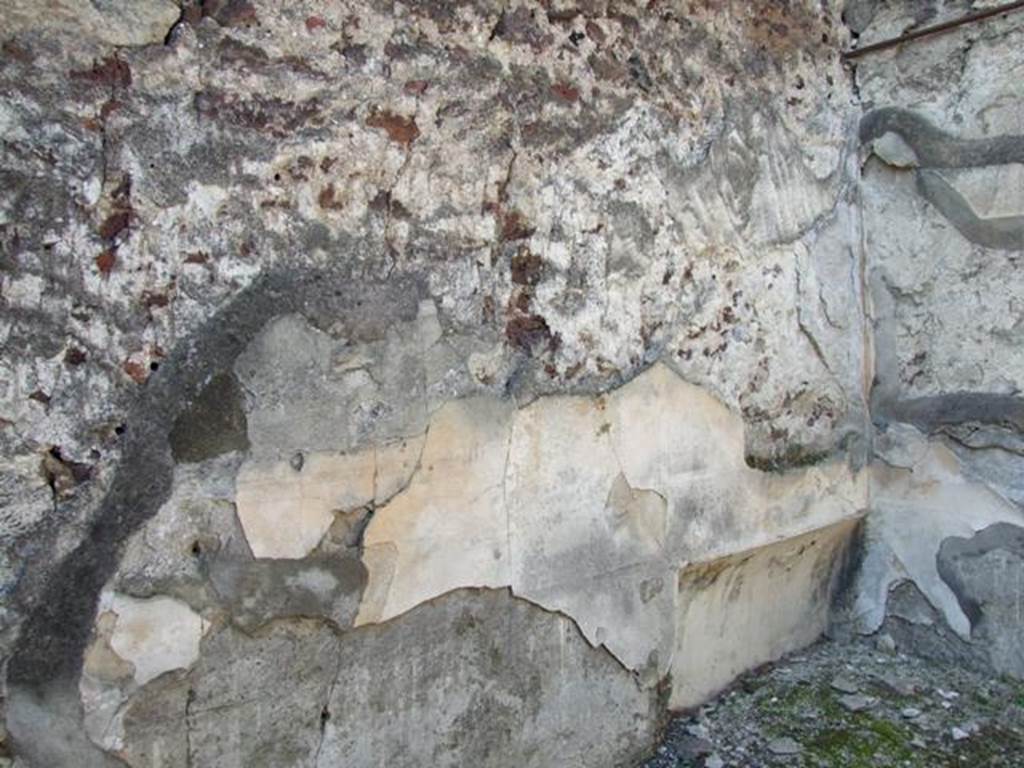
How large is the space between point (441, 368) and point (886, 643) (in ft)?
6.68

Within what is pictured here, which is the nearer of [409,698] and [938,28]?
[409,698]

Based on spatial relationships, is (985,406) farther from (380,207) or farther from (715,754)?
(380,207)

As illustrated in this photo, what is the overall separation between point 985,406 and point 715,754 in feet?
4.55

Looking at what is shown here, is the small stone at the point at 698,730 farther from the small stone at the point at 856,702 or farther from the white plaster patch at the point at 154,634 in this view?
the white plaster patch at the point at 154,634

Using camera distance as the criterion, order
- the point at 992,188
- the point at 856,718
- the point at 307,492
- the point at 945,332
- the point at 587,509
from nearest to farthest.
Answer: the point at 307,492
the point at 587,509
the point at 856,718
the point at 992,188
the point at 945,332

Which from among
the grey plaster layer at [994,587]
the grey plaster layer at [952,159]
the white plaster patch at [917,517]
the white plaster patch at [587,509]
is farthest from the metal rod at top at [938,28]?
the grey plaster layer at [994,587]

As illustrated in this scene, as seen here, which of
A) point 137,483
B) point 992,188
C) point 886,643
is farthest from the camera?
point 886,643

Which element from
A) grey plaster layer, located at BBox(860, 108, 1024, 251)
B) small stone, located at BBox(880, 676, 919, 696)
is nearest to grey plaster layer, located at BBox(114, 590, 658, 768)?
small stone, located at BBox(880, 676, 919, 696)

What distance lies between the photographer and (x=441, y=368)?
2.07 metres

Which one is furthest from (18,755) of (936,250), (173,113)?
(936,250)

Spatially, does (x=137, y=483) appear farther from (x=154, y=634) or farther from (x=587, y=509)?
(x=587, y=509)

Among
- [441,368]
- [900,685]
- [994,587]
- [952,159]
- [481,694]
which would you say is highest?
[952,159]

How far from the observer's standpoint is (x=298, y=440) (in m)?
1.87

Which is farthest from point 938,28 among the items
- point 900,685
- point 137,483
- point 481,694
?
point 137,483
